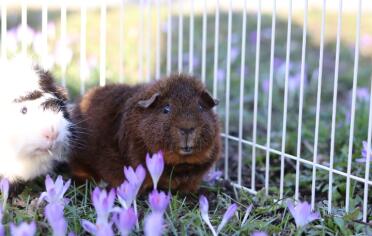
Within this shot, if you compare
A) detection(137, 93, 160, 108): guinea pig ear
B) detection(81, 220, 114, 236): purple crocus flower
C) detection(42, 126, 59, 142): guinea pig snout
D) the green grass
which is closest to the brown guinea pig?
detection(137, 93, 160, 108): guinea pig ear

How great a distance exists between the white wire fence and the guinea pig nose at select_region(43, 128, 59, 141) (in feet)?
4.41

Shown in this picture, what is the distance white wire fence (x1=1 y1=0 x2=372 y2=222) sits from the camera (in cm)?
393

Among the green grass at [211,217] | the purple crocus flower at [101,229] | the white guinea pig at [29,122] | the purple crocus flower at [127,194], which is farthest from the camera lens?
the white guinea pig at [29,122]

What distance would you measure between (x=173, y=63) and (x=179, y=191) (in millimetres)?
3678

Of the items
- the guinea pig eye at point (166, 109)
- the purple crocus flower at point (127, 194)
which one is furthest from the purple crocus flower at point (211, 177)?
the purple crocus flower at point (127, 194)

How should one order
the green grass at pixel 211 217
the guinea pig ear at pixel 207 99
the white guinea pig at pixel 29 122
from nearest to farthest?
1. the green grass at pixel 211 217
2. the white guinea pig at pixel 29 122
3. the guinea pig ear at pixel 207 99

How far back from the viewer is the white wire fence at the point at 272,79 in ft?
12.9

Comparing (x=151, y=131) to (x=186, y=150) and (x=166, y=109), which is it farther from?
(x=186, y=150)

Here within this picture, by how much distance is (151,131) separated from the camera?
374cm

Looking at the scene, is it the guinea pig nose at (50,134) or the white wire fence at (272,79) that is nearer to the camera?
the guinea pig nose at (50,134)

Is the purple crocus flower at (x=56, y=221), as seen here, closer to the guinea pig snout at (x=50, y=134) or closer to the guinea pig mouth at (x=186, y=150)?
the guinea pig snout at (x=50, y=134)

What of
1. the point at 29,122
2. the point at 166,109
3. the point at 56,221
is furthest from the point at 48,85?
the point at 56,221

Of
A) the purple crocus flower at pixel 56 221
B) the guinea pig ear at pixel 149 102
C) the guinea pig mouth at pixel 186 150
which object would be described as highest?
the guinea pig ear at pixel 149 102

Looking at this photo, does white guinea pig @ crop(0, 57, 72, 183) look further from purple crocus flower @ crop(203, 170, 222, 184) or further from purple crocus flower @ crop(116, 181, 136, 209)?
purple crocus flower @ crop(203, 170, 222, 184)
